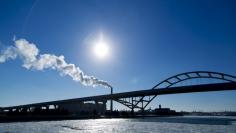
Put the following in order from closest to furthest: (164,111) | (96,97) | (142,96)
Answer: (142,96), (96,97), (164,111)

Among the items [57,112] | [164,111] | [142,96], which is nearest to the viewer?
[57,112]

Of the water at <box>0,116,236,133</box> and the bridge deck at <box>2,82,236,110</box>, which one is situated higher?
the bridge deck at <box>2,82,236,110</box>

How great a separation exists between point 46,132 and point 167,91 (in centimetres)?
5656

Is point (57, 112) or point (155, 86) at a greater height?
point (155, 86)

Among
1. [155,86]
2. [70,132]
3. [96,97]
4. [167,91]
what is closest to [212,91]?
[167,91]

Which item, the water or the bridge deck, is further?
the bridge deck

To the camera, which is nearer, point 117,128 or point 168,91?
point 117,128

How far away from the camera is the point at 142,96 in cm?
9269

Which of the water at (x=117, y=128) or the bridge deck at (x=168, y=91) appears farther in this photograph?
the bridge deck at (x=168, y=91)

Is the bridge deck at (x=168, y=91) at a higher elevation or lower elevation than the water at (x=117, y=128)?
higher

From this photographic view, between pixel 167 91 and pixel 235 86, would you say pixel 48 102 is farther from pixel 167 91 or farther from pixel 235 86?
pixel 235 86

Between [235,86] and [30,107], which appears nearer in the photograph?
[235,86]

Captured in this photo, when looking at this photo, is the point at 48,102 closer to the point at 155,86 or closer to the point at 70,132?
the point at 155,86

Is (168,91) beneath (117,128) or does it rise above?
above
